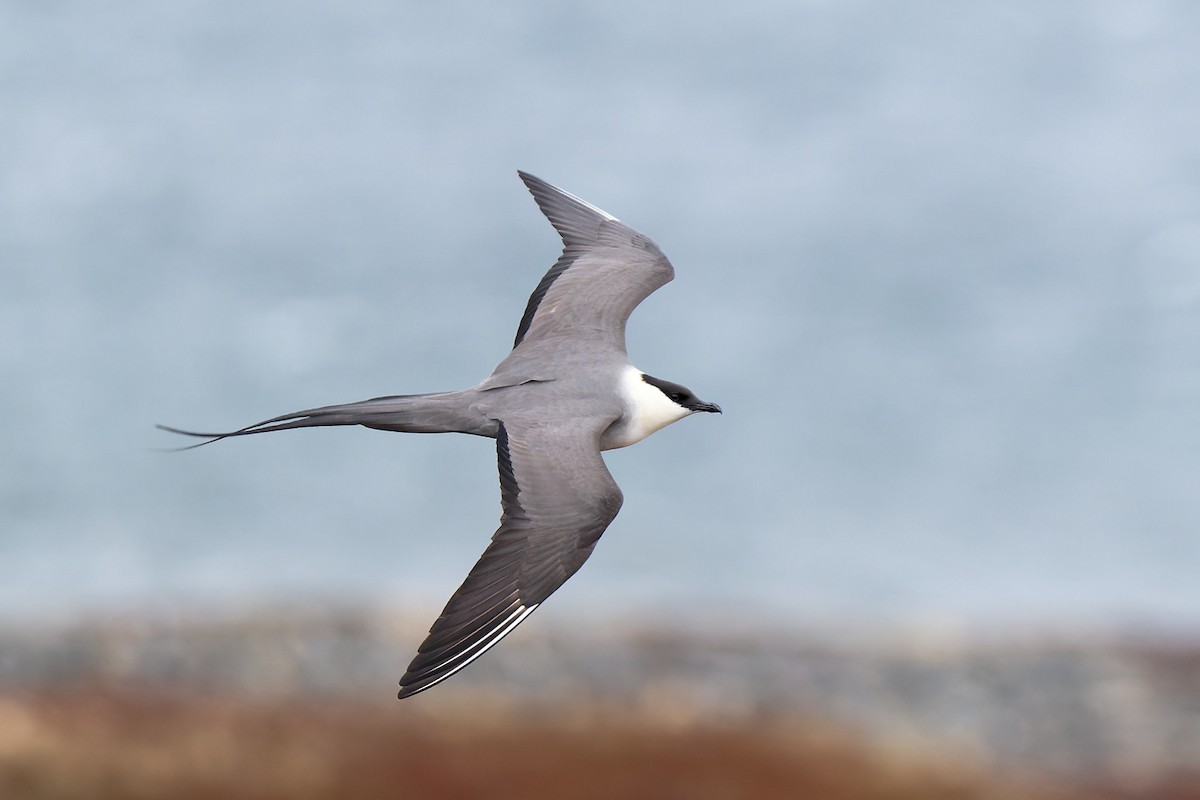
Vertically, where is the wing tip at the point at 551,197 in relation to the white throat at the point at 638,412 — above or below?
above

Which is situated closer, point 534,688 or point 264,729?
point 264,729

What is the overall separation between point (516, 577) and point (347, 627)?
14.2 meters

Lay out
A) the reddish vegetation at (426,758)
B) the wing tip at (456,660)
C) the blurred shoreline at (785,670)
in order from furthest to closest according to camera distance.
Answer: the blurred shoreline at (785,670) → the reddish vegetation at (426,758) → the wing tip at (456,660)

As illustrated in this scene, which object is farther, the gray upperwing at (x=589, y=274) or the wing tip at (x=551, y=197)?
the wing tip at (x=551, y=197)

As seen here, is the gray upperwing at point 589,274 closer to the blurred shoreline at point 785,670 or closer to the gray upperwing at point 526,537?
the gray upperwing at point 526,537

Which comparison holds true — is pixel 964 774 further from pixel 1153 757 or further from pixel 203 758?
pixel 1153 757

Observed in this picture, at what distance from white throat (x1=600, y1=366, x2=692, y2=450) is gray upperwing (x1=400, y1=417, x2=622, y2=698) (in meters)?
0.44

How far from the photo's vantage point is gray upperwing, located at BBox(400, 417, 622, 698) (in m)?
6.04

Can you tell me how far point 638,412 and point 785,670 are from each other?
12.9 metres

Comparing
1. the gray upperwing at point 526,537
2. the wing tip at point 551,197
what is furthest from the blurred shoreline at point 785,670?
the gray upperwing at point 526,537

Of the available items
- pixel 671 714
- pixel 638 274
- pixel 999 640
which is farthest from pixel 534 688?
pixel 638 274

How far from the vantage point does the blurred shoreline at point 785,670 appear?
18797mm

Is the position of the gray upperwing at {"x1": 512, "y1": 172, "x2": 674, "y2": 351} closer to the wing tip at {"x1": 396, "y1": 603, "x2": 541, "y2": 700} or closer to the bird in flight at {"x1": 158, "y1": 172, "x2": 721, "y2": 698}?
the bird in flight at {"x1": 158, "y1": 172, "x2": 721, "y2": 698}

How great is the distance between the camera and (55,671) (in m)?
20.6
